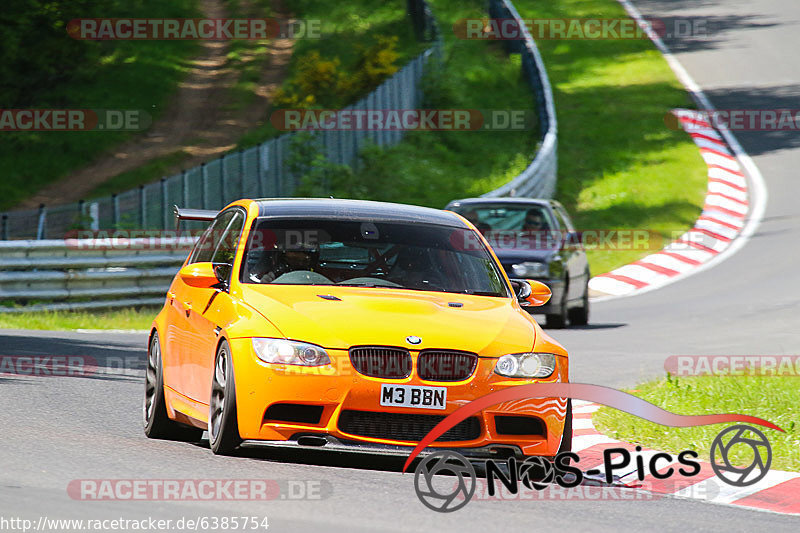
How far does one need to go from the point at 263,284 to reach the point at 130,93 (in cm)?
3610

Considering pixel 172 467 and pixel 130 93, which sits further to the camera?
pixel 130 93

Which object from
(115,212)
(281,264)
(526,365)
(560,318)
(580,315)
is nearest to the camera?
(526,365)

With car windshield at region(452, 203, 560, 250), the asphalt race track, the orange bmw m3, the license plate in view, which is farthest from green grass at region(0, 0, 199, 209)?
the license plate

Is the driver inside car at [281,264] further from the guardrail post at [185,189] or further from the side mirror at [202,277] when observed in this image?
the guardrail post at [185,189]

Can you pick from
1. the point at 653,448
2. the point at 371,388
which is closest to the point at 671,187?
the point at 653,448

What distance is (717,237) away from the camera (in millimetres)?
27156

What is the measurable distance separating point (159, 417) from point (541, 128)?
26.8 m

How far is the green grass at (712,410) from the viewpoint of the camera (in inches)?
347

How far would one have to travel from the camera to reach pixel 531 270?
18172 millimetres

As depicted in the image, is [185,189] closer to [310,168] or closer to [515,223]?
[310,168]

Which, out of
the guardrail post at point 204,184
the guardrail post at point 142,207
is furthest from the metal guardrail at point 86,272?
the guardrail post at point 204,184

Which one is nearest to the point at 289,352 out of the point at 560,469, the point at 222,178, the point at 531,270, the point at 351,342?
the point at 351,342

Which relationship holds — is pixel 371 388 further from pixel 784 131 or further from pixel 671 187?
pixel 784 131

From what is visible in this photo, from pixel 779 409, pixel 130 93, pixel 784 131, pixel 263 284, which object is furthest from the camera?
pixel 130 93
